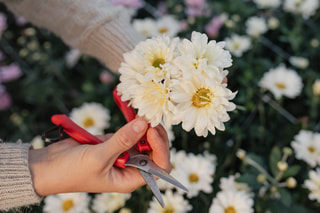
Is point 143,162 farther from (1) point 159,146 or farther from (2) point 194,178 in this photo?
(2) point 194,178

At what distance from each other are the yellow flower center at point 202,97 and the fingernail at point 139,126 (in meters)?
0.12

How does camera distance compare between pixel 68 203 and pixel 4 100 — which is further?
pixel 4 100

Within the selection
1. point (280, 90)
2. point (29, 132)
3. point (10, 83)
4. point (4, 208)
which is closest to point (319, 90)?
point (280, 90)

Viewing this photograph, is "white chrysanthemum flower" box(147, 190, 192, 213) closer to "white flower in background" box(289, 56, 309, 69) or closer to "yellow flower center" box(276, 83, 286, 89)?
"yellow flower center" box(276, 83, 286, 89)

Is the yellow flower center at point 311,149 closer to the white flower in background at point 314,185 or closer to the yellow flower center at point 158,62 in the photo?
the white flower in background at point 314,185

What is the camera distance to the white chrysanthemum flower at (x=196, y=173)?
103 centimetres

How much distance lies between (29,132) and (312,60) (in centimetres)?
149

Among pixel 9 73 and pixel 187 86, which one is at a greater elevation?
pixel 187 86

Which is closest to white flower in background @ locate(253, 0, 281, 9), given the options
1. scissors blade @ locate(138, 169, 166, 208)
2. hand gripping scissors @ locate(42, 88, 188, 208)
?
hand gripping scissors @ locate(42, 88, 188, 208)

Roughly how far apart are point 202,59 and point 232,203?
1.81 feet

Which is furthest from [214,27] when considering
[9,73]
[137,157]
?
[9,73]

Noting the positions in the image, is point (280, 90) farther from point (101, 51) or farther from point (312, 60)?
point (101, 51)

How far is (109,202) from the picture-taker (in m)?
1.07

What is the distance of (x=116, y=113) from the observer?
1366 mm
